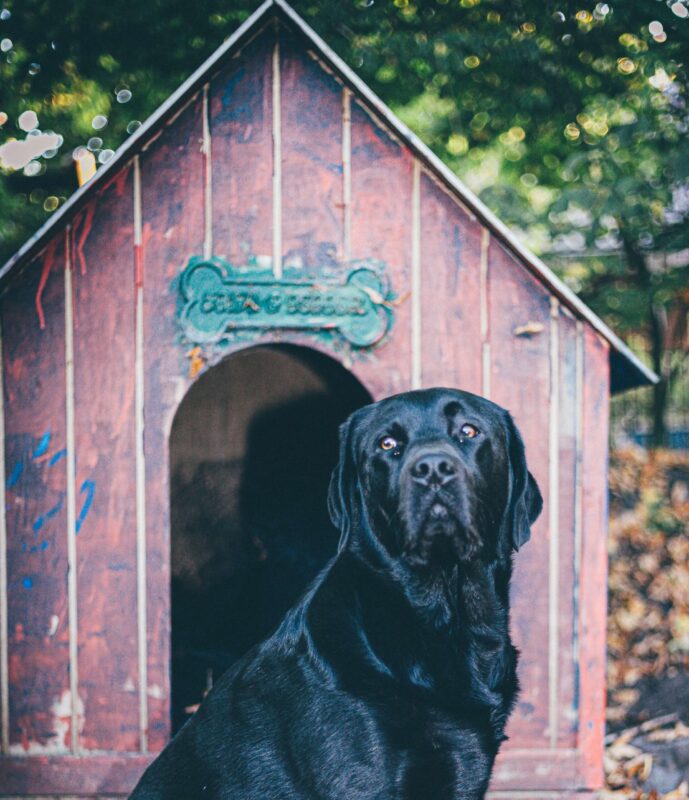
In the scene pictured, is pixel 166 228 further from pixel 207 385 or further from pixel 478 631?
Result: pixel 478 631

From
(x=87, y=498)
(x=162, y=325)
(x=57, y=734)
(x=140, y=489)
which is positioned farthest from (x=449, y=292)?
(x=57, y=734)

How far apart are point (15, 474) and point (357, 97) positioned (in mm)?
1824

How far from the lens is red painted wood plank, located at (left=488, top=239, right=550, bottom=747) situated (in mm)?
2955

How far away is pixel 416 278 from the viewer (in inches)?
116

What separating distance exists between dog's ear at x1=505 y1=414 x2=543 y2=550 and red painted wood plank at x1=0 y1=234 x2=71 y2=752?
158 cm

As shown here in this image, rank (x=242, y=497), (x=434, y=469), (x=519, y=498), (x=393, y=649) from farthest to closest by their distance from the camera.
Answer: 1. (x=242, y=497)
2. (x=519, y=498)
3. (x=393, y=649)
4. (x=434, y=469)

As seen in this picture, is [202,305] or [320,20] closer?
[202,305]

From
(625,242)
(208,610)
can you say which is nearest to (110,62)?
(208,610)

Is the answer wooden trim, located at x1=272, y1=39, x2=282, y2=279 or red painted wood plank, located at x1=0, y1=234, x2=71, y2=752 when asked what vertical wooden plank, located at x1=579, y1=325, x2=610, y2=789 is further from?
red painted wood plank, located at x1=0, y1=234, x2=71, y2=752

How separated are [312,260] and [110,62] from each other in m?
3.00

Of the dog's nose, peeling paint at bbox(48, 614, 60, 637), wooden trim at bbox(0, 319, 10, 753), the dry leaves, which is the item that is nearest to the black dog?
the dog's nose

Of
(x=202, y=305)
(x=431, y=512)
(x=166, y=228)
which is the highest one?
(x=166, y=228)

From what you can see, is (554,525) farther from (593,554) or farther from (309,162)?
(309,162)

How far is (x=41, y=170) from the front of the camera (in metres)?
6.40
